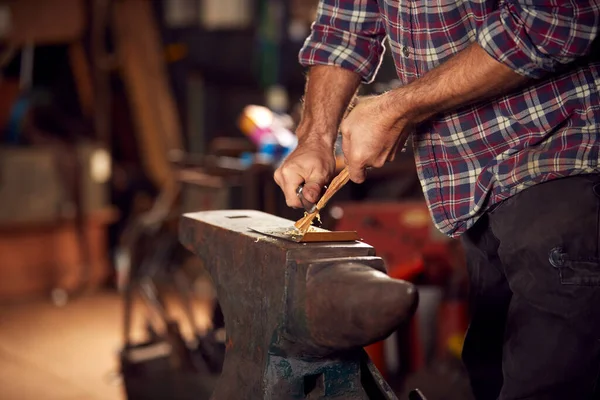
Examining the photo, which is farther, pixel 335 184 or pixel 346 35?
pixel 346 35

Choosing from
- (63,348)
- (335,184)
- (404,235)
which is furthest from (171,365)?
(335,184)

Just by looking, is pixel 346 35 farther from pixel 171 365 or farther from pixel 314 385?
pixel 171 365

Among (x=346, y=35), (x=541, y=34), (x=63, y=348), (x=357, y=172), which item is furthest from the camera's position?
(x=63, y=348)

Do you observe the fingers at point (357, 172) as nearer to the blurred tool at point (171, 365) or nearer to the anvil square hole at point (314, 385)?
the anvil square hole at point (314, 385)

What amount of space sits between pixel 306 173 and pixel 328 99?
24 cm

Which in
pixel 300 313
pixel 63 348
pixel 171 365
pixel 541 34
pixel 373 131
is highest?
pixel 541 34

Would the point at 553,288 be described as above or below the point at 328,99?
below

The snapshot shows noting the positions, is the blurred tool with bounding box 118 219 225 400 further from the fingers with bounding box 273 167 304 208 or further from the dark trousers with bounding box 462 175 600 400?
the dark trousers with bounding box 462 175 600 400

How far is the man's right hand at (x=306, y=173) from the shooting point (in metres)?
1.60

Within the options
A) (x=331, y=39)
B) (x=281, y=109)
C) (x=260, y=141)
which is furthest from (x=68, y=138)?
(x=331, y=39)

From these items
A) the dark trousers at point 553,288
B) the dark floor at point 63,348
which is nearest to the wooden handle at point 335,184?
the dark trousers at point 553,288

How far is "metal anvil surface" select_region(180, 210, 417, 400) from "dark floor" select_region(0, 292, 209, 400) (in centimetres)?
222

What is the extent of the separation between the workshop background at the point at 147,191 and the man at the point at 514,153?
4.68 ft

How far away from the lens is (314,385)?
1.45 m
